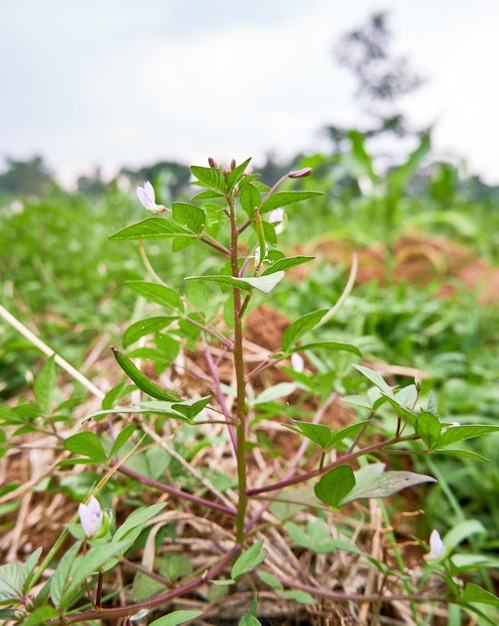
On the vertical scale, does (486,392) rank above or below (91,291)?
below

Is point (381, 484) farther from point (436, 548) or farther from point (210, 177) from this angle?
point (210, 177)

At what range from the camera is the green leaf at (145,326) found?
0.47 m

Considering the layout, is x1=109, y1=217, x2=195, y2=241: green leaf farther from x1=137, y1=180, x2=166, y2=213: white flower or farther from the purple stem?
the purple stem

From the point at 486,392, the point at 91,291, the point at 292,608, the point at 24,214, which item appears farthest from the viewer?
the point at 24,214

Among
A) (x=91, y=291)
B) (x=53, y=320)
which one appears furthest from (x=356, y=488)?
(x=91, y=291)

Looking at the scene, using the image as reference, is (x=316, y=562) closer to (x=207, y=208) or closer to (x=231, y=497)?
(x=231, y=497)

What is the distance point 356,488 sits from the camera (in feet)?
1.50

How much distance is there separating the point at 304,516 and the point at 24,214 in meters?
1.68

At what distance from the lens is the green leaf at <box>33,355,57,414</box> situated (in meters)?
0.56

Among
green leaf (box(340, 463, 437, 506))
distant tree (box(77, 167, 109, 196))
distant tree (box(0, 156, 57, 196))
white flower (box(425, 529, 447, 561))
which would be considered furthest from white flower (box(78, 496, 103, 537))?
distant tree (box(0, 156, 57, 196))

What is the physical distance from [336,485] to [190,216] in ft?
0.90

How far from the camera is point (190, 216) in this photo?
40 cm

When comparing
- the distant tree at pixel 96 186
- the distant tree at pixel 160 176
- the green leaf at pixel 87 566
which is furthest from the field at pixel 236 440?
the distant tree at pixel 96 186

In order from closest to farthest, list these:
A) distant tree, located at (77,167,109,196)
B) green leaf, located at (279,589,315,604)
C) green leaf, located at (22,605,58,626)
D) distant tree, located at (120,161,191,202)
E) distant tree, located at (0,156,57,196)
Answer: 1. green leaf, located at (22,605,58,626)
2. green leaf, located at (279,589,315,604)
3. distant tree, located at (120,161,191,202)
4. distant tree, located at (77,167,109,196)
5. distant tree, located at (0,156,57,196)
